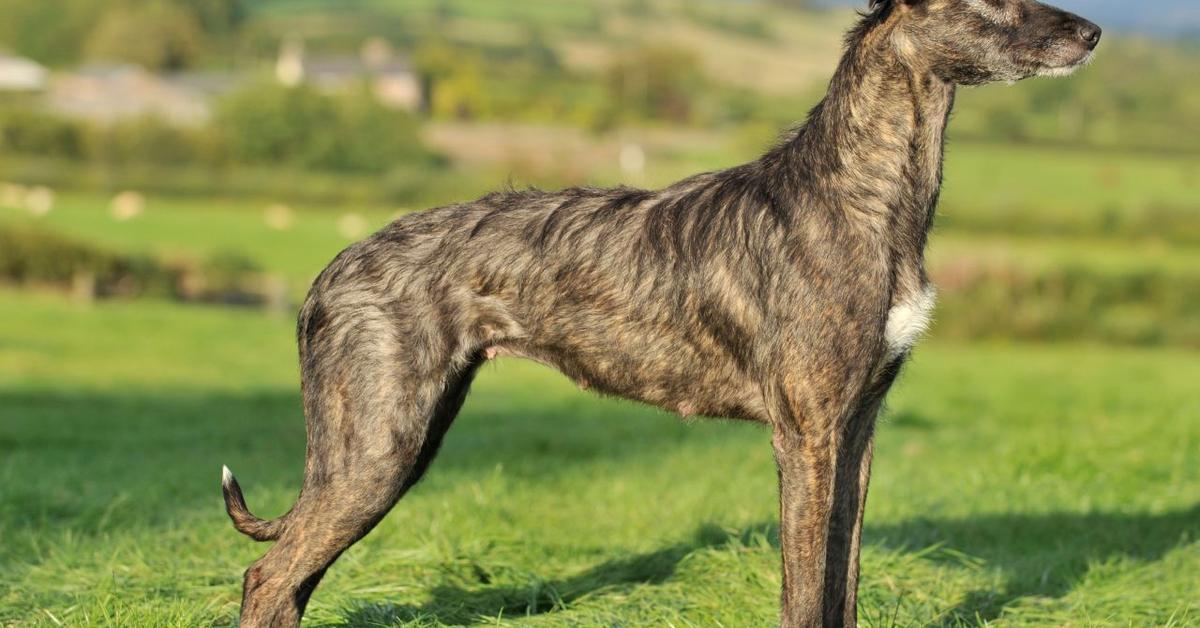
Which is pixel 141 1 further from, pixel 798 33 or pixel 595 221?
pixel 595 221

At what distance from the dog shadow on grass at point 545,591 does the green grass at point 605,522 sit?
2cm

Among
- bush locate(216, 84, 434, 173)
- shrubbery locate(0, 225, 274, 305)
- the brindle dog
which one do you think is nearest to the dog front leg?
the brindle dog

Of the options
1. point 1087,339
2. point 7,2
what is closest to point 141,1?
point 7,2

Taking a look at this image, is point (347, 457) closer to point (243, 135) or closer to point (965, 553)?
point (965, 553)

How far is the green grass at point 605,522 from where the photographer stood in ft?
27.3

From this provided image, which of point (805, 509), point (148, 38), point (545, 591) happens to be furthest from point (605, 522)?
point (148, 38)

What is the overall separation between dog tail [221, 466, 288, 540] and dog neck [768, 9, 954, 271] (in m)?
3.24

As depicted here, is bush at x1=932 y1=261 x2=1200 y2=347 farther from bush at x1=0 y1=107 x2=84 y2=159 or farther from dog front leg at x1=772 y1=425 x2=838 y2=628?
bush at x1=0 y1=107 x2=84 y2=159

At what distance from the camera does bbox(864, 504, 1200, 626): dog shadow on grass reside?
8.98 metres

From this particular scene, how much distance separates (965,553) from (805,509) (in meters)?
3.63

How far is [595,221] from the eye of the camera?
722 centimetres

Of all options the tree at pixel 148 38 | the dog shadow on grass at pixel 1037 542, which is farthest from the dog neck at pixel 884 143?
the tree at pixel 148 38

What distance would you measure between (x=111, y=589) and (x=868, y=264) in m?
4.86

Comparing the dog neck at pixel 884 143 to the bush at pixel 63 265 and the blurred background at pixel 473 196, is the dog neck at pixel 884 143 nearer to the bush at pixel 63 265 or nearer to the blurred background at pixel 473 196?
the blurred background at pixel 473 196
